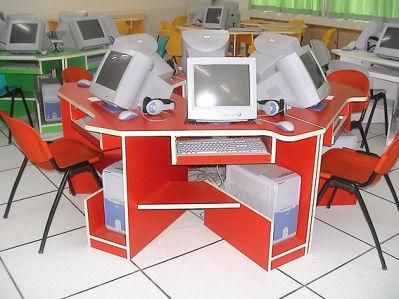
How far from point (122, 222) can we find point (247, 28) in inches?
196

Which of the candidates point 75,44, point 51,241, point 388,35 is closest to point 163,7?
point 75,44

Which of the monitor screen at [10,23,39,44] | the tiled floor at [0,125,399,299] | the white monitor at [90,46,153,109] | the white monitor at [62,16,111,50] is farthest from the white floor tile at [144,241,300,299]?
the monitor screen at [10,23,39,44]

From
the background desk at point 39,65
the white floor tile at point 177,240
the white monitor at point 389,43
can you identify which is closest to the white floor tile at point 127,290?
the white floor tile at point 177,240

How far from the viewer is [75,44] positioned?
4.91 meters

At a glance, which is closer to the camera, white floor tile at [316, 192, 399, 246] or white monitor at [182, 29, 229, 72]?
white floor tile at [316, 192, 399, 246]

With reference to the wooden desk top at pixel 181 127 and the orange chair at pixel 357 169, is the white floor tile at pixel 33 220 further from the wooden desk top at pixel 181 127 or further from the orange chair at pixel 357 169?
the orange chair at pixel 357 169

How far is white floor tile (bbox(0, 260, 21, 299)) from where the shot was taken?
2.30 metres

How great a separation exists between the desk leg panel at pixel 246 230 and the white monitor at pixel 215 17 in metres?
4.86

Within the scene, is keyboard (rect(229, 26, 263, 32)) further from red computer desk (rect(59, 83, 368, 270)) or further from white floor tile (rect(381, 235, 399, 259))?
white floor tile (rect(381, 235, 399, 259))

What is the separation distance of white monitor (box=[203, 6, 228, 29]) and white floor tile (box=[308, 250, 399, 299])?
17.1 ft

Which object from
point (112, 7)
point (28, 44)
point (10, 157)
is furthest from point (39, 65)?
point (112, 7)

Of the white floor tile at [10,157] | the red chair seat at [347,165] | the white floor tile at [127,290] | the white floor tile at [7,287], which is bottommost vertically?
the white floor tile at [127,290]

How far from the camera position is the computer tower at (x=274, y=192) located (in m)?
2.51

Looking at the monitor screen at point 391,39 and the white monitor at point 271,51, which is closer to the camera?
the white monitor at point 271,51
